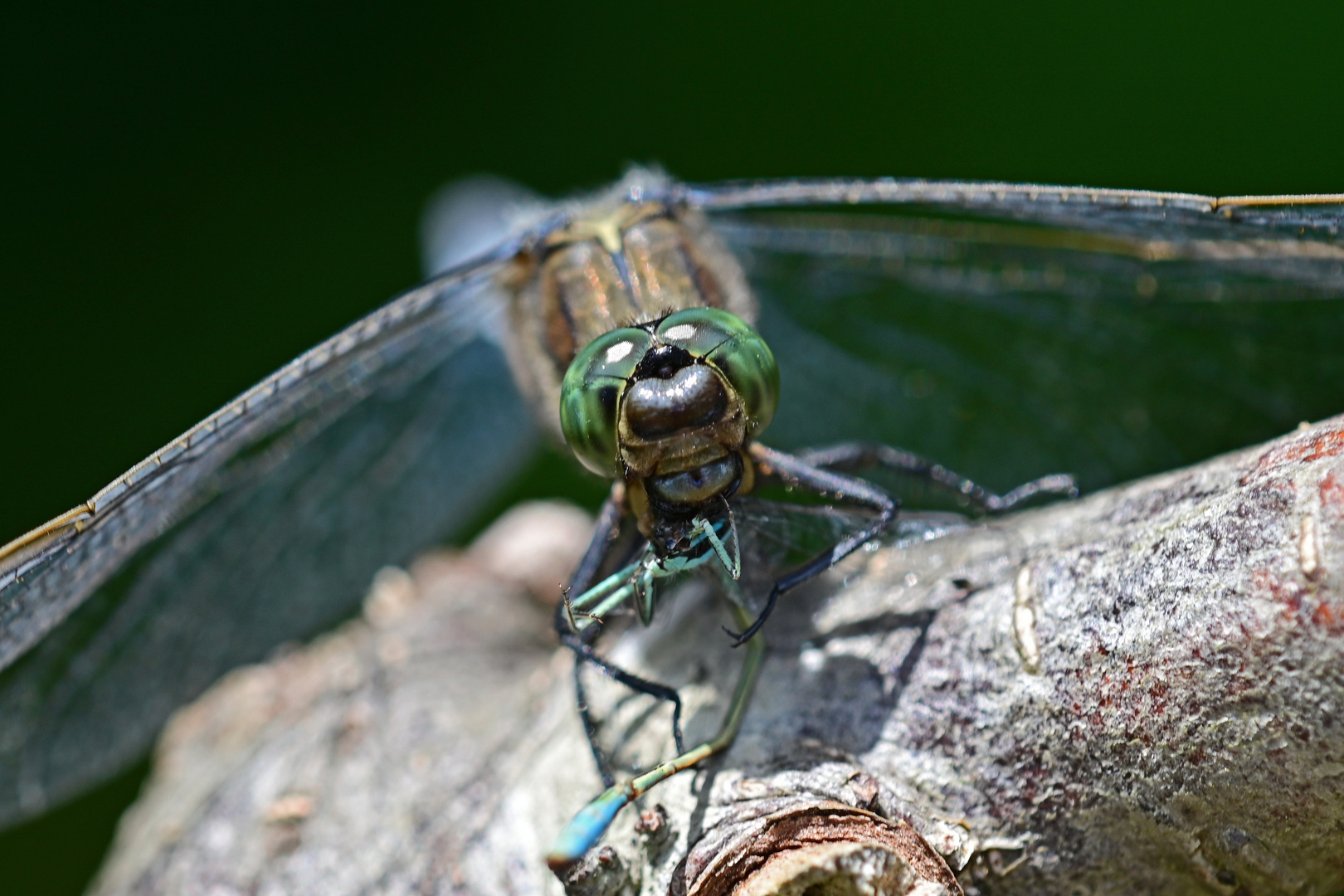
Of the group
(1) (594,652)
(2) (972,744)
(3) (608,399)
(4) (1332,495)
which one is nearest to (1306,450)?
(4) (1332,495)

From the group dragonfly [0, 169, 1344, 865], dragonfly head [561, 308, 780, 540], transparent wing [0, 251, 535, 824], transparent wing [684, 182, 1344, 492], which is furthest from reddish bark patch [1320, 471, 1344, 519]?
transparent wing [0, 251, 535, 824]

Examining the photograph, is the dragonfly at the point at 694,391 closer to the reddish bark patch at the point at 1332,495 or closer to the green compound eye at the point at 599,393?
the green compound eye at the point at 599,393

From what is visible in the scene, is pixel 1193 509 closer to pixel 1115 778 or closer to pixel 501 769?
pixel 1115 778

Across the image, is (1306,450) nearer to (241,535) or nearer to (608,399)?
(608,399)

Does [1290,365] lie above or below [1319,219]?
below

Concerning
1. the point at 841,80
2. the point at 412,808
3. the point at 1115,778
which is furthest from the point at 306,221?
the point at 1115,778

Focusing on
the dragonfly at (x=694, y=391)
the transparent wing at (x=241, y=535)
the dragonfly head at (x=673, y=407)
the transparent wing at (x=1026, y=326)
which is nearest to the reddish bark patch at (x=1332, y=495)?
the dragonfly at (x=694, y=391)
